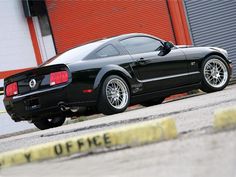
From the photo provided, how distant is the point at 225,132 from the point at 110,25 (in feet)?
43.1

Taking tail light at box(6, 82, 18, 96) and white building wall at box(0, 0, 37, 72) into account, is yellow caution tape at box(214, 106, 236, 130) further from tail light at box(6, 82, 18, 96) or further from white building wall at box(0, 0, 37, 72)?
white building wall at box(0, 0, 37, 72)

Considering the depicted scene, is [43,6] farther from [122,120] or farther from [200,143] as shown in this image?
[200,143]

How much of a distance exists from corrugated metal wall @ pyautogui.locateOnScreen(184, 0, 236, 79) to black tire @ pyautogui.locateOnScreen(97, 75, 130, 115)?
8333mm

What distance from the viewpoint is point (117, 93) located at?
8.56 m

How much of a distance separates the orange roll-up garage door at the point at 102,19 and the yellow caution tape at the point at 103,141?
12619mm

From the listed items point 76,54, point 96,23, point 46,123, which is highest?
point 96,23

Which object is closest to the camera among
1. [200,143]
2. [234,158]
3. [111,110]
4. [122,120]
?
[234,158]

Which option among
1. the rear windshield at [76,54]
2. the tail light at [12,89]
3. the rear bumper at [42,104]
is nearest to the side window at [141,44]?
the rear windshield at [76,54]

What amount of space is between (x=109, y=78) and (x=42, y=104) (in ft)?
3.34

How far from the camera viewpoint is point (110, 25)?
1716 centimetres

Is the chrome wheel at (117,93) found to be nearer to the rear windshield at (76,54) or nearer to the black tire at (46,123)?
the rear windshield at (76,54)


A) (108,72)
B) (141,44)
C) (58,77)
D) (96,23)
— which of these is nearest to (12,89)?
(58,77)

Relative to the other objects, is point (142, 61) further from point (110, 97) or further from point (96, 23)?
point (96, 23)

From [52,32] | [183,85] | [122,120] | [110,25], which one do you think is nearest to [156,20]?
[110,25]
